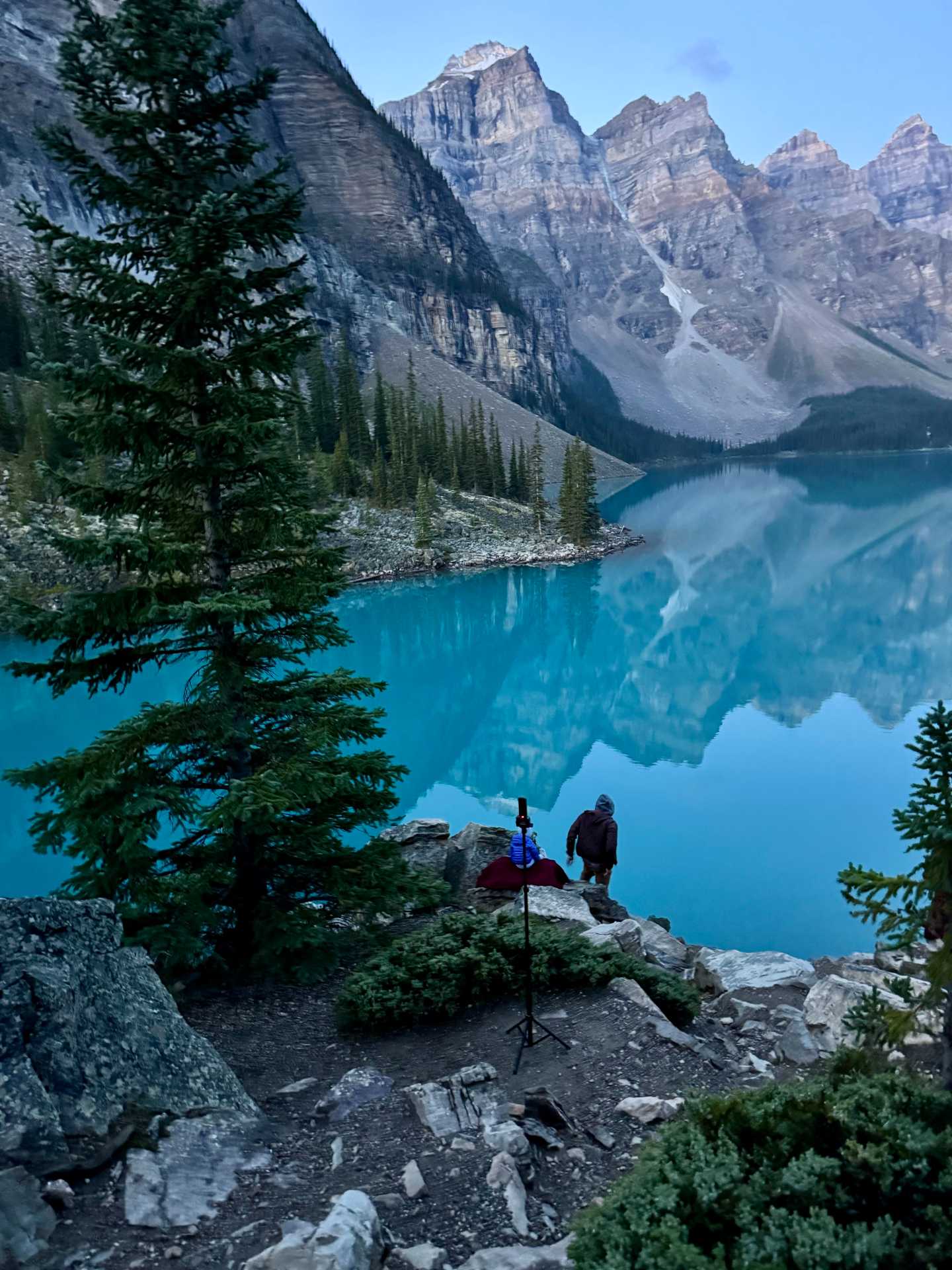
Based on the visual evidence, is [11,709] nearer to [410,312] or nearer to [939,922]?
[939,922]

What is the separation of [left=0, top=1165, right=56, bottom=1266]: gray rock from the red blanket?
429cm

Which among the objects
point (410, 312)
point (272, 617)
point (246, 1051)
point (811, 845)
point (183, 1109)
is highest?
point (410, 312)

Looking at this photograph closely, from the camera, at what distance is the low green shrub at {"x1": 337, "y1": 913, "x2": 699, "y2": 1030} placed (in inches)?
286

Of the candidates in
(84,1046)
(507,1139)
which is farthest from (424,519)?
(507,1139)

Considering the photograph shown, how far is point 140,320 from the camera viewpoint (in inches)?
289

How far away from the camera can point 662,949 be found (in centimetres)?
1027

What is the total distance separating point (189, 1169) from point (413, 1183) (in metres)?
1.46

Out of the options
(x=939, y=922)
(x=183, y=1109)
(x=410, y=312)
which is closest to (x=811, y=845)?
(x=939, y=922)

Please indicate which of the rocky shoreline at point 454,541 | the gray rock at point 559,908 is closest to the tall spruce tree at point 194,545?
the gray rock at point 559,908

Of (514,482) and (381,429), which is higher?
(381,429)

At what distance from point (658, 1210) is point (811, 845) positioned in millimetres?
17136

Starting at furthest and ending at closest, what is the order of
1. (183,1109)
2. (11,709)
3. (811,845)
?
(11,709) < (811,845) < (183,1109)

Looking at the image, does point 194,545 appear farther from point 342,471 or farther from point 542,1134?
point 342,471

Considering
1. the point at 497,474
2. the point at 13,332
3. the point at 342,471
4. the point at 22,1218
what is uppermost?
the point at 13,332
